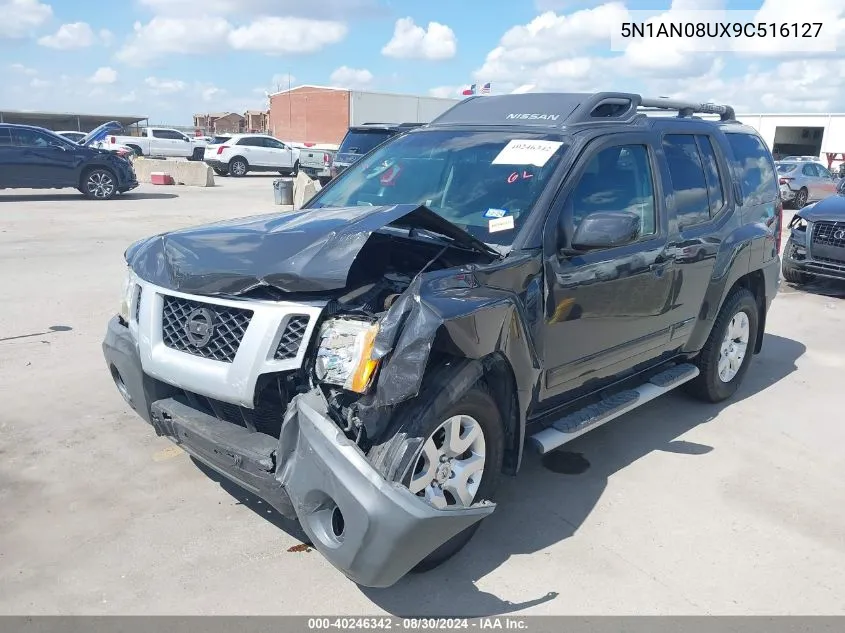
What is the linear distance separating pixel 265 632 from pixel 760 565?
2279 mm

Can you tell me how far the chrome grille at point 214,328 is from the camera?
9.57 ft

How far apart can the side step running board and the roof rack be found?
1611 mm

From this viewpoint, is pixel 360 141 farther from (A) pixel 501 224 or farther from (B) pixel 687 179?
(A) pixel 501 224

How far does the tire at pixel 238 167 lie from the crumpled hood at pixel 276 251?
26172 millimetres

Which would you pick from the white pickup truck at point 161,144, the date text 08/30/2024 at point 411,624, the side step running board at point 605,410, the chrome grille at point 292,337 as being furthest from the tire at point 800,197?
the white pickup truck at point 161,144

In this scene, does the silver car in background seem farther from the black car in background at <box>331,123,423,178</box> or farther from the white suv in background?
the white suv in background

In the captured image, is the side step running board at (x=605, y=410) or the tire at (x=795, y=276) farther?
the tire at (x=795, y=276)

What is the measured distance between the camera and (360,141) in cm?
1527

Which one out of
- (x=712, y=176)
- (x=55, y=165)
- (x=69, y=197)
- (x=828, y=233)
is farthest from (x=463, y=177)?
(x=69, y=197)

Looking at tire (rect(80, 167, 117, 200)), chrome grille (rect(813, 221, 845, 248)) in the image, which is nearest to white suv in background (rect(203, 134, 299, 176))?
tire (rect(80, 167, 117, 200))

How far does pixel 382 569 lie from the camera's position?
2.54 metres

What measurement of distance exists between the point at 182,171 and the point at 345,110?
2432 cm

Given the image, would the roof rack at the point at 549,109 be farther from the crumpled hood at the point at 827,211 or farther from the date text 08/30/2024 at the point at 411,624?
the crumpled hood at the point at 827,211

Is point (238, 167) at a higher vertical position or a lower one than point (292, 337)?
higher
